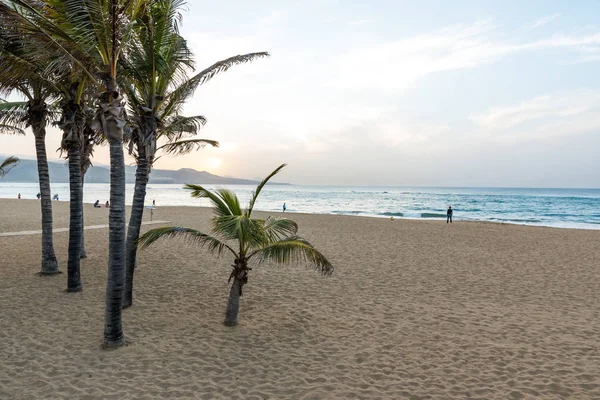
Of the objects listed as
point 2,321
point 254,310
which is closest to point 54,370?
point 2,321

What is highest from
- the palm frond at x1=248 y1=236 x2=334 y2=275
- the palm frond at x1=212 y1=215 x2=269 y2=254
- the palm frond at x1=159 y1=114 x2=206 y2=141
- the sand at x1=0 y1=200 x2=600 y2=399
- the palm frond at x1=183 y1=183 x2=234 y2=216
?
the palm frond at x1=159 y1=114 x2=206 y2=141

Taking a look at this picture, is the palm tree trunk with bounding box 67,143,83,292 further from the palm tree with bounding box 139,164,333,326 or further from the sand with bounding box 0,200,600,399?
the palm tree with bounding box 139,164,333,326

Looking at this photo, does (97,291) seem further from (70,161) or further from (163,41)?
(163,41)

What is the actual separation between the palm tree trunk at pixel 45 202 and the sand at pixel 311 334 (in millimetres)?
480

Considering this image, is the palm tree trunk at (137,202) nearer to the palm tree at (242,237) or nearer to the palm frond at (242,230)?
the palm tree at (242,237)

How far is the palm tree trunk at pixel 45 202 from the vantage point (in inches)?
387

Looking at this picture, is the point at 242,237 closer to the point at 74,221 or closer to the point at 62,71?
the point at 74,221

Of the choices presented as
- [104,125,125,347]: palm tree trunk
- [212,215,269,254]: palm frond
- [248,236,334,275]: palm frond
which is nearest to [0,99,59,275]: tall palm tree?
[104,125,125,347]: palm tree trunk

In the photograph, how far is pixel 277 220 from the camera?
290 inches

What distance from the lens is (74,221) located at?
8953mm

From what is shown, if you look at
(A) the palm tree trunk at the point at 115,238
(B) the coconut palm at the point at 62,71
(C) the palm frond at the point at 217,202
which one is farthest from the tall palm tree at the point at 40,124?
(C) the palm frond at the point at 217,202

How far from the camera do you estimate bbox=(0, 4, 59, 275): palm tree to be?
298 inches

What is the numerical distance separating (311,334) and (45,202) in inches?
324

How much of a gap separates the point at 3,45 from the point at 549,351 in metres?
12.4
